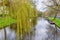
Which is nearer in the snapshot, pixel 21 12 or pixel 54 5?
pixel 21 12

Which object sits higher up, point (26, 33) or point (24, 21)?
point (24, 21)

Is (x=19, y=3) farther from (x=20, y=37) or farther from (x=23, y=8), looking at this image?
(x=20, y=37)

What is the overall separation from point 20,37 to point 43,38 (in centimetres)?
190

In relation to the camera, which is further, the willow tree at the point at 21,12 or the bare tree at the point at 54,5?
the bare tree at the point at 54,5

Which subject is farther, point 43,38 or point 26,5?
point 43,38

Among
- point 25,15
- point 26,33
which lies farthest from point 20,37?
point 25,15

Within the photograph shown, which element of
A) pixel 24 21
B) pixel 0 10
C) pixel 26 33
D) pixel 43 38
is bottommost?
pixel 43 38

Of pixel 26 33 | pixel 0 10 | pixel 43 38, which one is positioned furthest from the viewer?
pixel 43 38

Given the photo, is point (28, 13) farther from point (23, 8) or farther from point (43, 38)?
point (43, 38)

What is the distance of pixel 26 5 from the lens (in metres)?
6.71

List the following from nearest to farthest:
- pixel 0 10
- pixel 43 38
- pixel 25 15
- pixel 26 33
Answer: pixel 0 10 → pixel 25 15 → pixel 26 33 → pixel 43 38

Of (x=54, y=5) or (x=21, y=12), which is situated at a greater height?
(x=54, y=5)

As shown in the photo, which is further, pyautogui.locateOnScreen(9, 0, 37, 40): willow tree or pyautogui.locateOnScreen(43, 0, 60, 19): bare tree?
pyautogui.locateOnScreen(43, 0, 60, 19): bare tree

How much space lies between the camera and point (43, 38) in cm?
859
